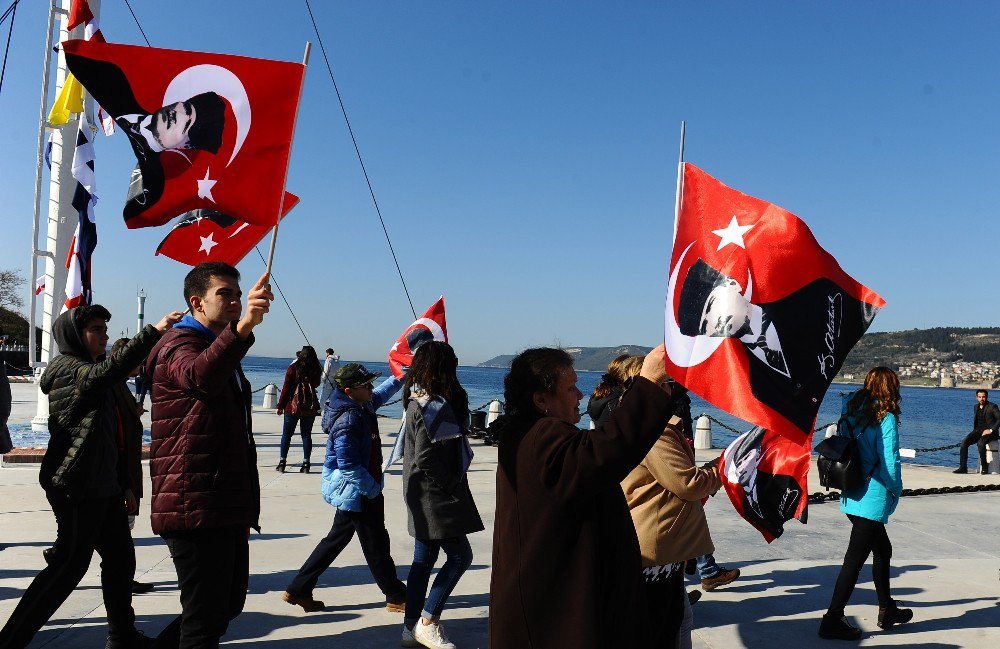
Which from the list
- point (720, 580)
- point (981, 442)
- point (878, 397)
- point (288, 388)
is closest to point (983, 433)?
point (981, 442)

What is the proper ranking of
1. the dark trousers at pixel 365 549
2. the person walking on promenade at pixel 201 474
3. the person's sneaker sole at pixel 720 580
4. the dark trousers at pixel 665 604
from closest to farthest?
the person walking on promenade at pixel 201 474 < the dark trousers at pixel 665 604 < the dark trousers at pixel 365 549 < the person's sneaker sole at pixel 720 580

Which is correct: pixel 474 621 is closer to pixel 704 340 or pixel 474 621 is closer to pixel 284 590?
pixel 284 590

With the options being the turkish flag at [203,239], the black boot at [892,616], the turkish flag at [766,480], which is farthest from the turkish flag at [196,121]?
the black boot at [892,616]

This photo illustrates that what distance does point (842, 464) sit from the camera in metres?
4.96

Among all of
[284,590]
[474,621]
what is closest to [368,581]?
[284,590]

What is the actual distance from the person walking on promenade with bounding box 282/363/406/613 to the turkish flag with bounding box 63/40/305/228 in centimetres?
143

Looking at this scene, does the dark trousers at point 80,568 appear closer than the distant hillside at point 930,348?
Yes

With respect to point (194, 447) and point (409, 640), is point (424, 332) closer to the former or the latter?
point (409, 640)

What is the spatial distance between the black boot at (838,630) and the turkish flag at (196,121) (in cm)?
408

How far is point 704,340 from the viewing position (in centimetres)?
324

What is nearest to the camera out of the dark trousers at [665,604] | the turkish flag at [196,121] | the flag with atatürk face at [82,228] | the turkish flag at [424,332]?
the dark trousers at [665,604]

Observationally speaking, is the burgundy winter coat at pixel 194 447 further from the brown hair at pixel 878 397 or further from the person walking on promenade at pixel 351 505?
the brown hair at pixel 878 397

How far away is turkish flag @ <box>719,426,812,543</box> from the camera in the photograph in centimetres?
402

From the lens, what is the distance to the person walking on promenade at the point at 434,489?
447 cm
